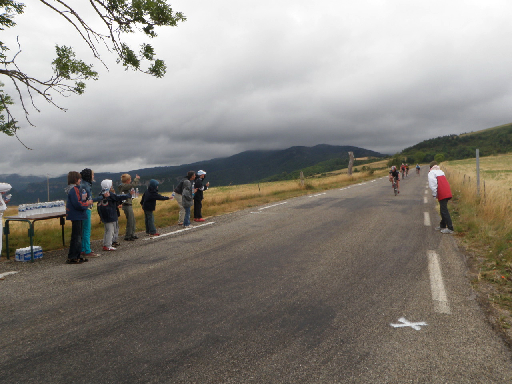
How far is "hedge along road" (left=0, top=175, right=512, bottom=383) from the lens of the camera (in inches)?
113

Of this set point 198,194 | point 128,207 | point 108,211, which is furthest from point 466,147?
point 108,211

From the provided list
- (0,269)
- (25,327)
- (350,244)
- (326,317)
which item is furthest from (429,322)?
(0,269)

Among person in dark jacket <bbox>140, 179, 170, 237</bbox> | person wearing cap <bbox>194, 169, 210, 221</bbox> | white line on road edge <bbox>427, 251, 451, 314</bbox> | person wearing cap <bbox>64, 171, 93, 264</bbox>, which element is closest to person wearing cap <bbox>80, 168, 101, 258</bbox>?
person wearing cap <bbox>64, 171, 93, 264</bbox>

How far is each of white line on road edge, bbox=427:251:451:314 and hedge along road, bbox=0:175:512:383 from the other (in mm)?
25

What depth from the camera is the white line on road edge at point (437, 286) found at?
411 centimetres

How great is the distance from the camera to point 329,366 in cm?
290

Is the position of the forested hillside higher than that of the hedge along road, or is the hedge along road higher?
the forested hillside

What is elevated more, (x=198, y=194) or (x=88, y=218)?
(x=198, y=194)

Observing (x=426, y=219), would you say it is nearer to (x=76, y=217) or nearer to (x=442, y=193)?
(x=442, y=193)

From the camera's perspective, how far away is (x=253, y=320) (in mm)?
3783

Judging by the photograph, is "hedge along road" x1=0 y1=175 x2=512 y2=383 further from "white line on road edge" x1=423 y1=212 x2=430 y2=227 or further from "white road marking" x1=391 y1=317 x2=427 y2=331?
"white line on road edge" x1=423 y1=212 x2=430 y2=227

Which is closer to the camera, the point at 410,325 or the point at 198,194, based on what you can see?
the point at 410,325

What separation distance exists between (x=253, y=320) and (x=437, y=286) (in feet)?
9.24

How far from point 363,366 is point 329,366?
29 cm
